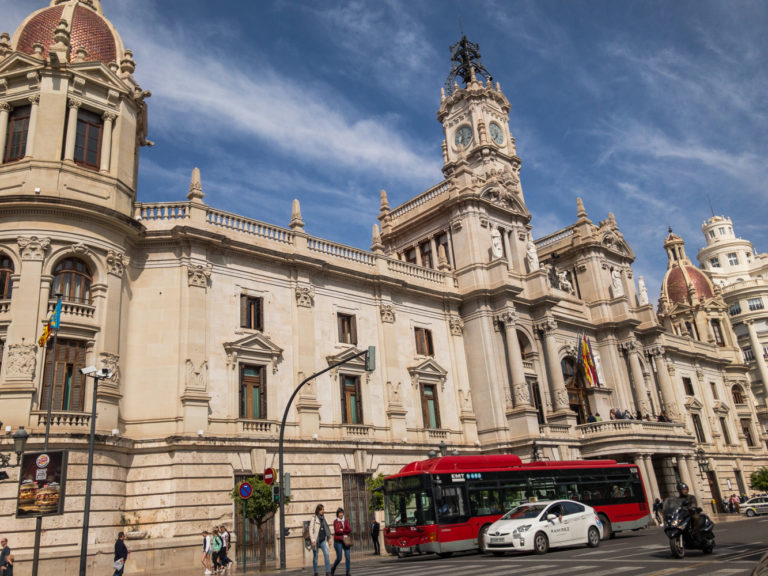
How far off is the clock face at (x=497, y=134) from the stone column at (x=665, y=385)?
69.8 ft

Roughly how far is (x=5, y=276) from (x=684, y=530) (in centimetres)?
2506

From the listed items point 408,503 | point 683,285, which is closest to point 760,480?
point 683,285

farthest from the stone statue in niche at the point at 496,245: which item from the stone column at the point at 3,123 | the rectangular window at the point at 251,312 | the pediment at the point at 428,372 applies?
the stone column at the point at 3,123

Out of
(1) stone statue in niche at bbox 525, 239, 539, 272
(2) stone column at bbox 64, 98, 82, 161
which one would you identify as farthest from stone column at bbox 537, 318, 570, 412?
(2) stone column at bbox 64, 98, 82, 161

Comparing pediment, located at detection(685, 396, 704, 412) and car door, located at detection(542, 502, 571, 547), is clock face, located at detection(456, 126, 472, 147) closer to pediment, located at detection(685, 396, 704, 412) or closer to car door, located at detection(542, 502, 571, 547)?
pediment, located at detection(685, 396, 704, 412)

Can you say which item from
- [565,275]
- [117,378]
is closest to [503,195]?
[565,275]

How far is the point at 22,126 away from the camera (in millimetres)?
28047

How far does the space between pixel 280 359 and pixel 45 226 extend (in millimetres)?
11623

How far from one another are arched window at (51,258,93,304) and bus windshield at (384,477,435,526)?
14.4m

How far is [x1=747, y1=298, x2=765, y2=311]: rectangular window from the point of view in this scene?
86375 millimetres

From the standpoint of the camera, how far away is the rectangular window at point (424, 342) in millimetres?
38375

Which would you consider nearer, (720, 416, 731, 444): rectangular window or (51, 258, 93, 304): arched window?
(51, 258, 93, 304): arched window

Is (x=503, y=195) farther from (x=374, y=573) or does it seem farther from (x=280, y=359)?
(x=374, y=573)

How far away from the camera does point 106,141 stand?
2895 cm
